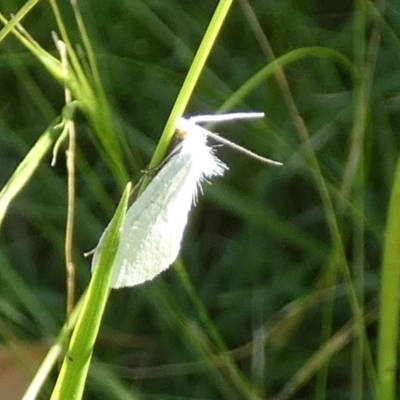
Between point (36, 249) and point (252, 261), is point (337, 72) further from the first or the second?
point (36, 249)

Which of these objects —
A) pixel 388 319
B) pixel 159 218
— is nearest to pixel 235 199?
pixel 388 319

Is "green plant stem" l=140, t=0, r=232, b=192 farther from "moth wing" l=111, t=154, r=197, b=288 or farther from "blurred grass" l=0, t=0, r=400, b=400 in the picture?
"blurred grass" l=0, t=0, r=400, b=400

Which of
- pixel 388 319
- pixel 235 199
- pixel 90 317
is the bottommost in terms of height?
pixel 90 317

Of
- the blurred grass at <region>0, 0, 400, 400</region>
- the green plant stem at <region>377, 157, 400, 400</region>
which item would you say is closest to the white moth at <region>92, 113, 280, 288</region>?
the green plant stem at <region>377, 157, 400, 400</region>

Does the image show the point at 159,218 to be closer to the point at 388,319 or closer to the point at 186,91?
the point at 186,91

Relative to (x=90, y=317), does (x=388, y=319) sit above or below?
above

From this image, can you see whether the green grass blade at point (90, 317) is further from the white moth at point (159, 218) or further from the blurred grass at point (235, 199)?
the blurred grass at point (235, 199)

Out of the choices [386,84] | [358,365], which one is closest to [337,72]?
[386,84]
